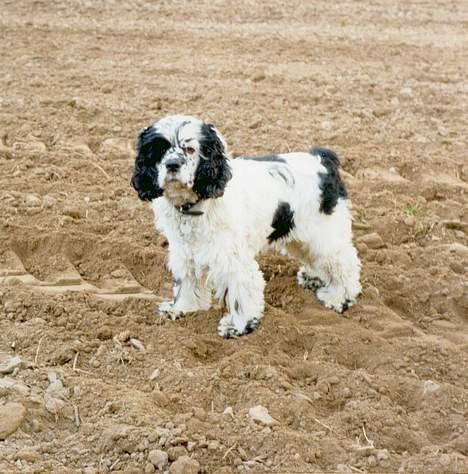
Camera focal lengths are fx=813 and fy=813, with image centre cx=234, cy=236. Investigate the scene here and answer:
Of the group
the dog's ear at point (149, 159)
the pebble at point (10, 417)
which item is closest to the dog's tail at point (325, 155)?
the dog's ear at point (149, 159)

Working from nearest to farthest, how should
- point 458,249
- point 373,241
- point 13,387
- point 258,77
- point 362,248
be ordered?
1. point 13,387
2. point 458,249
3. point 362,248
4. point 373,241
5. point 258,77

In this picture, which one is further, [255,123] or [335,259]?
[255,123]

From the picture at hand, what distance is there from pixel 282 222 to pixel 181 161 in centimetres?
122

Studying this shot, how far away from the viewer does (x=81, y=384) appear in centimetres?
518

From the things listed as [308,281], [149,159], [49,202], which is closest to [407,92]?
[308,281]

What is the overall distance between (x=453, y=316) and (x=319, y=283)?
1.10 m

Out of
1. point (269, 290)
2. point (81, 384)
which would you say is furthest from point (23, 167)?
point (81, 384)

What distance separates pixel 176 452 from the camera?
452 cm

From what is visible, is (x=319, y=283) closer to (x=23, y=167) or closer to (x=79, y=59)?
(x=23, y=167)

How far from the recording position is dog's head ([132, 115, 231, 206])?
5.32m

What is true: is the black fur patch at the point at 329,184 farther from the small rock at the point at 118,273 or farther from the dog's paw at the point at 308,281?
the small rock at the point at 118,273

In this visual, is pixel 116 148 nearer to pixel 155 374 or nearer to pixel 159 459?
pixel 155 374

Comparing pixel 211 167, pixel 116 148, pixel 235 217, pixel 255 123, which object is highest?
pixel 211 167

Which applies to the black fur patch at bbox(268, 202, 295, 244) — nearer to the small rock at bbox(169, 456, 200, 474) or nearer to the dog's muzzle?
the dog's muzzle
